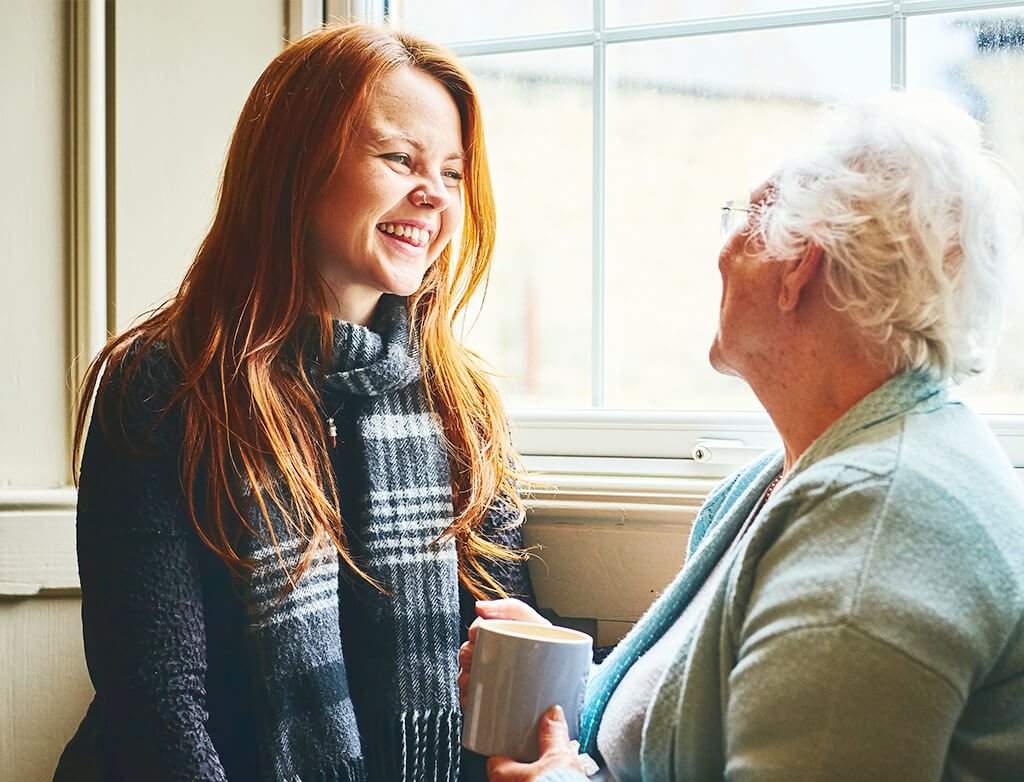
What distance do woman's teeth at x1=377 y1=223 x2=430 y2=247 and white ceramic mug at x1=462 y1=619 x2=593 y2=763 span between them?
609mm

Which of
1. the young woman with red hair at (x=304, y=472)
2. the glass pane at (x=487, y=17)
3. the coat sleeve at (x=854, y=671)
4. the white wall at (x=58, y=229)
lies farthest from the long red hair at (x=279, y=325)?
the coat sleeve at (x=854, y=671)

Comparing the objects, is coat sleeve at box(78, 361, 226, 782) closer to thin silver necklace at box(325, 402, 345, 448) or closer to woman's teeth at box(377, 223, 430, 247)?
thin silver necklace at box(325, 402, 345, 448)

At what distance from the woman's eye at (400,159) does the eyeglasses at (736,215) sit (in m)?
0.50

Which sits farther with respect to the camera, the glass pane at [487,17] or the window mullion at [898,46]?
the glass pane at [487,17]

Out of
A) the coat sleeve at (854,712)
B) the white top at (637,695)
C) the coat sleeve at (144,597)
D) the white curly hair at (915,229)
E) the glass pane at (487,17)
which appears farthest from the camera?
the glass pane at (487,17)

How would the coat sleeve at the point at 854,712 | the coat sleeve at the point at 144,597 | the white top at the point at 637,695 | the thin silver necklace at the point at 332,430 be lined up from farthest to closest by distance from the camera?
the thin silver necklace at the point at 332,430 → the coat sleeve at the point at 144,597 → the white top at the point at 637,695 → the coat sleeve at the point at 854,712

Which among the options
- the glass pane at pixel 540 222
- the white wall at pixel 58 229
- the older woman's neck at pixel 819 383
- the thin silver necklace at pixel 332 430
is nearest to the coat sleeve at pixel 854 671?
the older woman's neck at pixel 819 383

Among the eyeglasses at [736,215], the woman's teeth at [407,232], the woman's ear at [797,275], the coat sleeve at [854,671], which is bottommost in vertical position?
the coat sleeve at [854,671]

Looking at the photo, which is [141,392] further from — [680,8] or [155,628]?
[680,8]

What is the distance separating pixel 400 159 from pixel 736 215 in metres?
0.52

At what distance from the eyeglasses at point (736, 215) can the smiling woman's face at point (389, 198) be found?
0.47 metres

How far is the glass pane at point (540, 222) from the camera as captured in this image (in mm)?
1698

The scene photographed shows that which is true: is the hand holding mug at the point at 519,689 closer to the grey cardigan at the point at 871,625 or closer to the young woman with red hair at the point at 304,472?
the grey cardigan at the point at 871,625

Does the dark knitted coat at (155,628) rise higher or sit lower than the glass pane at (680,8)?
lower
